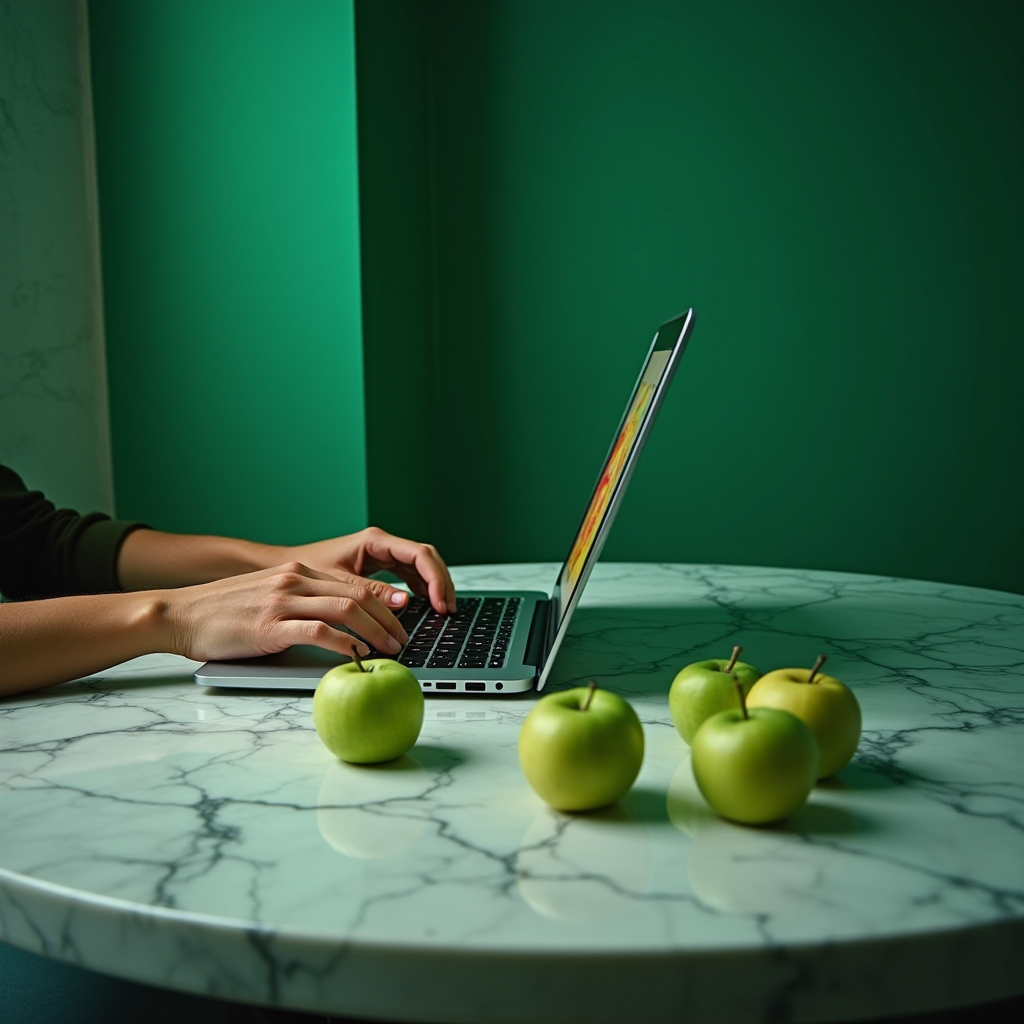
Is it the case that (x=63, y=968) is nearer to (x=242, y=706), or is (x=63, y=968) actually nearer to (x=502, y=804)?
(x=242, y=706)

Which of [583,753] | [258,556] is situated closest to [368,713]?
[583,753]

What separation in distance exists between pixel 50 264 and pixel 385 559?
60.3 inches

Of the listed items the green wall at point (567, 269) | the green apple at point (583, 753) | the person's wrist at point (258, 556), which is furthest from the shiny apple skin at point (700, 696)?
the green wall at point (567, 269)

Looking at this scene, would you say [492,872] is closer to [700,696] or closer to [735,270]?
[700,696]

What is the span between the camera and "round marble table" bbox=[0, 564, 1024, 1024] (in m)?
0.52

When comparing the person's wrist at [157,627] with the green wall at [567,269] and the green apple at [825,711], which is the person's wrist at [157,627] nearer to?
the green apple at [825,711]

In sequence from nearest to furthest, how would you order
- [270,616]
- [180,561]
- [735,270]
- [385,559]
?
1. [270,616]
2. [385,559]
3. [180,561]
4. [735,270]

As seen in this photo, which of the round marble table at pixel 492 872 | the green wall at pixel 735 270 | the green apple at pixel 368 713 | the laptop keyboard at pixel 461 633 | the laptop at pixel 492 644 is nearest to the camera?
the round marble table at pixel 492 872

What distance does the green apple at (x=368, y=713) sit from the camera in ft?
2.52

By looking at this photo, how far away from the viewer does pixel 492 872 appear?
60 centimetres

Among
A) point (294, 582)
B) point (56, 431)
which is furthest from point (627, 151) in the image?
point (294, 582)

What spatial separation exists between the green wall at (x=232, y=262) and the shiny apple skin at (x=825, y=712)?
1.93 metres

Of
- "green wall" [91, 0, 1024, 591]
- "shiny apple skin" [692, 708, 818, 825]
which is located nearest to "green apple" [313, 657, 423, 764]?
"shiny apple skin" [692, 708, 818, 825]

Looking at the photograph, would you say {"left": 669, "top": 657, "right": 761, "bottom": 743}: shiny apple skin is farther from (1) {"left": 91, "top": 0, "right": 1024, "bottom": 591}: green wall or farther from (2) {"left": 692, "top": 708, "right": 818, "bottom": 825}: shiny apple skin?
(1) {"left": 91, "top": 0, "right": 1024, "bottom": 591}: green wall
